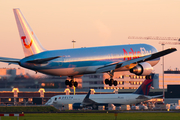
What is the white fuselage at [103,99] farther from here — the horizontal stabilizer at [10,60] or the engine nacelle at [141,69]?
the horizontal stabilizer at [10,60]

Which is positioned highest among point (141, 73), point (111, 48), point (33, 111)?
point (111, 48)

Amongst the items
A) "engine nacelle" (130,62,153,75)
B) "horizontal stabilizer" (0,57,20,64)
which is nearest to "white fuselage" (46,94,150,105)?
"engine nacelle" (130,62,153,75)

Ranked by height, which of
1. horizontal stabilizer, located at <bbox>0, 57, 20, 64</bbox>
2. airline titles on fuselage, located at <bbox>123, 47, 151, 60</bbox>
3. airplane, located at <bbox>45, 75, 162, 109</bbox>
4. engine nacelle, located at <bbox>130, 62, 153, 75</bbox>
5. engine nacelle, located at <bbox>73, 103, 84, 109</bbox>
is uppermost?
airline titles on fuselage, located at <bbox>123, 47, 151, 60</bbox>

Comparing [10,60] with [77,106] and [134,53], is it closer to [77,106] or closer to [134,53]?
[134,53]

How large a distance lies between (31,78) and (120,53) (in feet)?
295

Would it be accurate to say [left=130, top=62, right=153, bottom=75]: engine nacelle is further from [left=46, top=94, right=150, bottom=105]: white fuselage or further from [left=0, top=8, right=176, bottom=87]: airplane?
[left=46, top=94, right=150, bottom=105]: white fuselage

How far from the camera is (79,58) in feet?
186

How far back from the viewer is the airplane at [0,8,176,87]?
53.7 m

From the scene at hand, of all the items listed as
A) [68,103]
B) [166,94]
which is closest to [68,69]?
[68,103]

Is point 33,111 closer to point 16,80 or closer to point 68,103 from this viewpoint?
point 68,103

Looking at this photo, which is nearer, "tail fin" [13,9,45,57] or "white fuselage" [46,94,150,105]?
"tail fin" [13,9,45,57]

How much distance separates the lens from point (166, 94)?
167 meters

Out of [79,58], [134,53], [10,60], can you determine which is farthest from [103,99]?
[10,60]

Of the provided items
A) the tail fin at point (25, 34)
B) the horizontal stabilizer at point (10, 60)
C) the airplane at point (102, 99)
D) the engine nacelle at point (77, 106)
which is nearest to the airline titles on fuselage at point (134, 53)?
the tail fin at point (25, 34)
